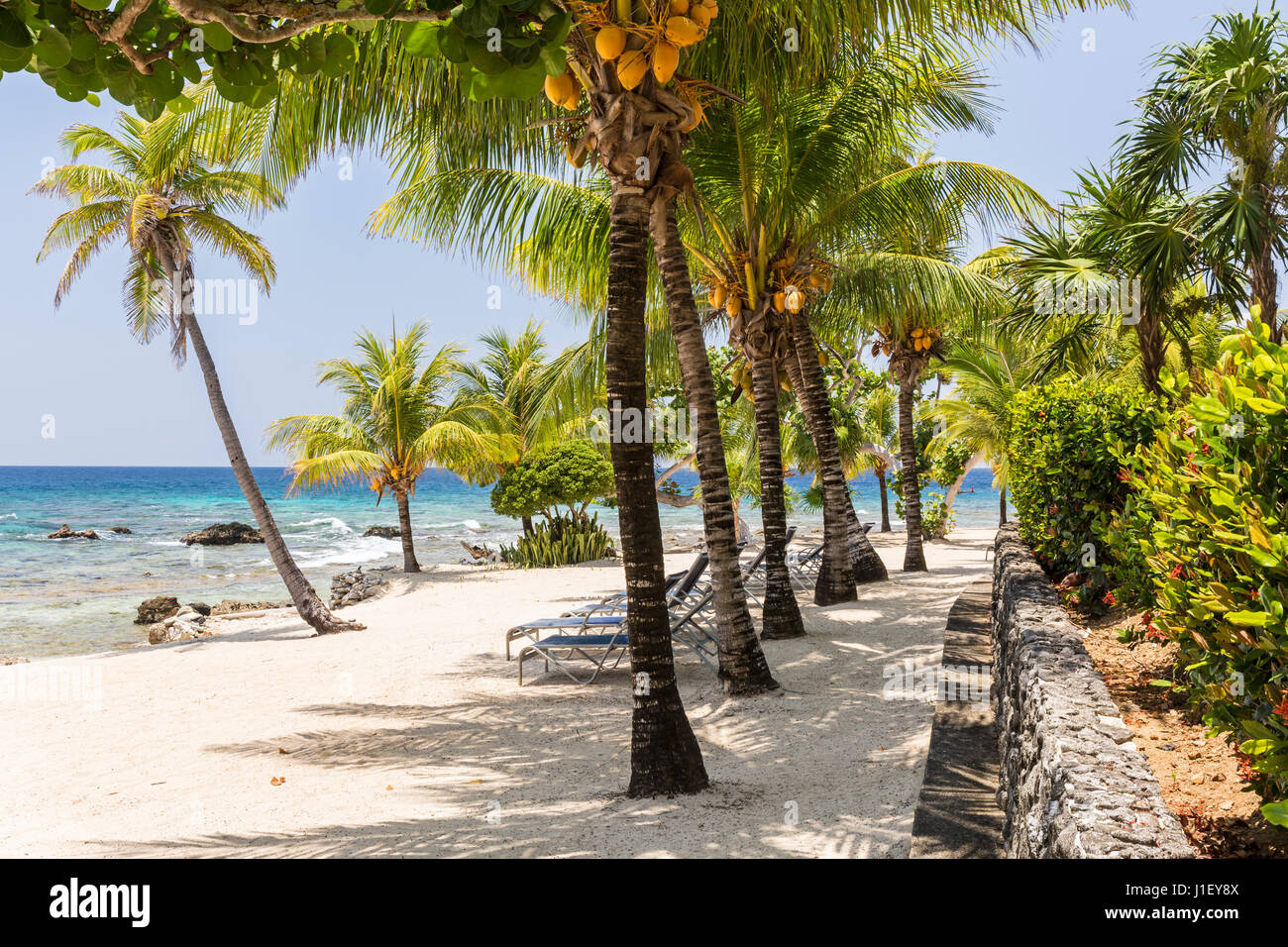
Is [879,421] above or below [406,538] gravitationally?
above

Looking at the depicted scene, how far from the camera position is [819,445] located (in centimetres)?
1188

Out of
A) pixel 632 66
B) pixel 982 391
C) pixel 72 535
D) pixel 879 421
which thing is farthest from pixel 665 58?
pixel 72 535

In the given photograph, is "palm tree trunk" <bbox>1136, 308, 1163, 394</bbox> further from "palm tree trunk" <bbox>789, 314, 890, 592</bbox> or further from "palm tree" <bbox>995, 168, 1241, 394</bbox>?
"palm tree trunk" <bbox>789, 314, 890, 592</bbox>

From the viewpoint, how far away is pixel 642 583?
518 centimetres

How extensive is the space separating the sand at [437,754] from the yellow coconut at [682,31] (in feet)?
14.6

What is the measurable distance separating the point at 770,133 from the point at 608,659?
6.27 metres

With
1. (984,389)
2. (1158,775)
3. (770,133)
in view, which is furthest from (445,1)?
(984,389)

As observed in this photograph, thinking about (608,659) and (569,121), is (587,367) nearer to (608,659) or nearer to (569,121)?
(608,659)

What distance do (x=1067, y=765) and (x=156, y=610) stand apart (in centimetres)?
2059

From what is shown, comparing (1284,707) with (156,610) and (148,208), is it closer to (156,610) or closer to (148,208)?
(148,208)

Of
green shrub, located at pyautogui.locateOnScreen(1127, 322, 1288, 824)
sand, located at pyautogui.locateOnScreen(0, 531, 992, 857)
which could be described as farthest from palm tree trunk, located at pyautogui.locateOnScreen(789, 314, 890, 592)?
green shrub, located at pyautogui.locateOnScreen(1127, 322, 1288, 824)

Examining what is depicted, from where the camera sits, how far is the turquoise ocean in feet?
66.2

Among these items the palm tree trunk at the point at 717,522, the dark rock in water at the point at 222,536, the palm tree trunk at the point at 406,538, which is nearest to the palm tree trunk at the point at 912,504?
the palm tree trunk at the point at 717,522

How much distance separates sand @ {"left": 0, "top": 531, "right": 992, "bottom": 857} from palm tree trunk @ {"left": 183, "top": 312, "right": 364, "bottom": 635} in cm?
140
